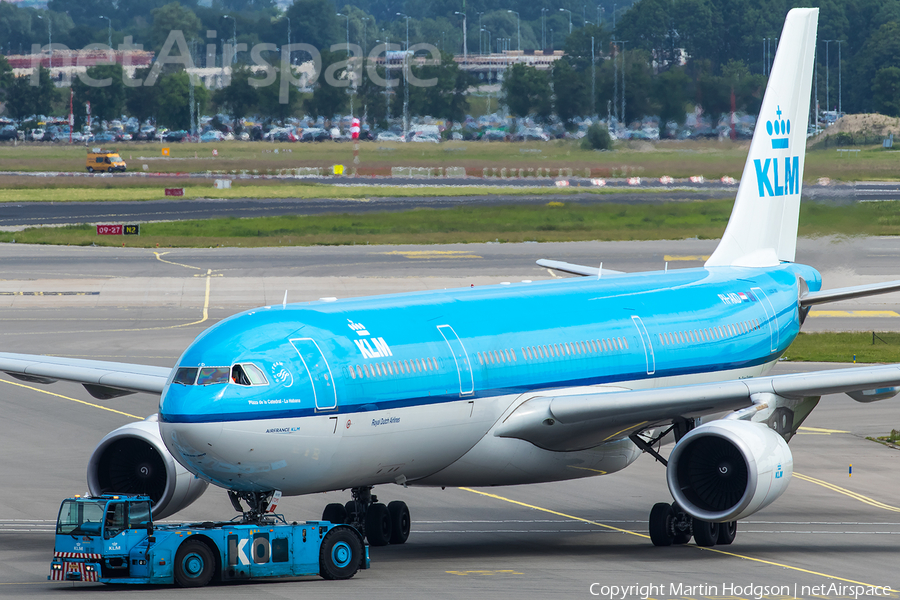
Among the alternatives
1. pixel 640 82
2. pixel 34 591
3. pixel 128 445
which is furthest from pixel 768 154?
pixel 640 82

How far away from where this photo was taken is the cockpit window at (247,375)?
20.1 metres

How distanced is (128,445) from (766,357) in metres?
15.1

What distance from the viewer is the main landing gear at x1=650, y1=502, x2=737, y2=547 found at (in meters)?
24.5

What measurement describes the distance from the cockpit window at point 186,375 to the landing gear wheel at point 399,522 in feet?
19.4

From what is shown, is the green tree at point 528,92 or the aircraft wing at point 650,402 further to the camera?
the green tree at point 528,92

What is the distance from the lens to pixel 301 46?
171 metres

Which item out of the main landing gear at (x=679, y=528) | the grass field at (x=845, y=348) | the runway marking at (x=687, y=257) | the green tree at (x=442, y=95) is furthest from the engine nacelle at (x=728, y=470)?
the green tree at (x=442, y=95)

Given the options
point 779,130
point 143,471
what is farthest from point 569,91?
point 143,471

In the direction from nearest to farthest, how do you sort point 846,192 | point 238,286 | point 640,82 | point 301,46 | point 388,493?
point 388,493 → point 846,192 → point 238,286 → point 640,82 → point 301,46

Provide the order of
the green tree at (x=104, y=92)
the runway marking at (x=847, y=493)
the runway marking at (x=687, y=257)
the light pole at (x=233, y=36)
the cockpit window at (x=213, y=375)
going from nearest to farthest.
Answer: the cockpit window at (x=213, y=375) < the runway marking at (x=847, y=493) < the runway marking at (x=687, y=257) < the green tree at (x=104, y=92) < the light pole at (x=233, y=36)

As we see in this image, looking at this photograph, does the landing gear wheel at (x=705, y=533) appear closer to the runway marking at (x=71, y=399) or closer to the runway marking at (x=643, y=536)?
the runway marking at (x=643, y=536)

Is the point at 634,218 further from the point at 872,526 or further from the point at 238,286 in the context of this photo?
the point at 872,526

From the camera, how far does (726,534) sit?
81.5 feet

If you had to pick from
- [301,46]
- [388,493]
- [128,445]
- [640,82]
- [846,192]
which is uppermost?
[301,46]
